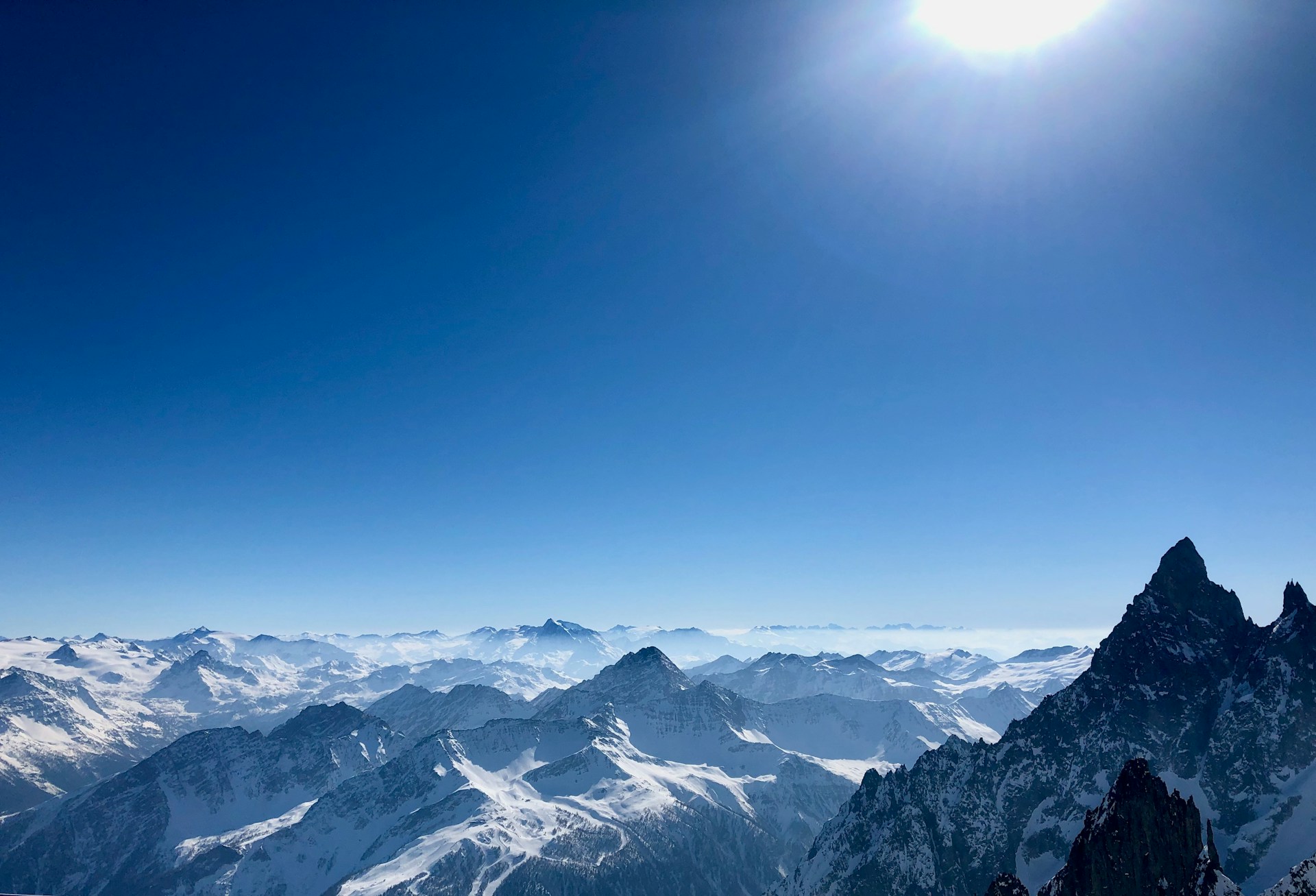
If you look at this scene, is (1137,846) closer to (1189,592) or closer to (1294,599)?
(1294,599)

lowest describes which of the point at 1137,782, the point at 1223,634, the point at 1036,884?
the point at 1036,884

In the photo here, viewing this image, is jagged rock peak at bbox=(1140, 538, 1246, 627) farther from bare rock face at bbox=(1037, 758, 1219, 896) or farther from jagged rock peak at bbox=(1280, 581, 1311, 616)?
bare rock face at bbox=(1037, 758, 1219, 896)

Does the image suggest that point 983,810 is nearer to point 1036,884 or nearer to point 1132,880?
point 1036,884

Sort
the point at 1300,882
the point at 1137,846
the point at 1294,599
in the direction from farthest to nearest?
the point at 1294,599 < the point at 1137,846 < the point at 1300,882

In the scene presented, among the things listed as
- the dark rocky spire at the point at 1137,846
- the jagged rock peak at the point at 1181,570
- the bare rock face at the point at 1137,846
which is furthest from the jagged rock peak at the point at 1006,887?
the jagged rock peak at the point at 1181,570

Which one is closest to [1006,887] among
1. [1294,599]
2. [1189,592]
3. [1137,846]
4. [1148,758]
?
[1137,846]

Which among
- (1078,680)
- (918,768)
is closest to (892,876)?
(918,768)
